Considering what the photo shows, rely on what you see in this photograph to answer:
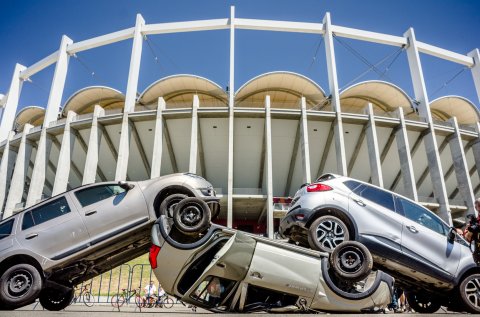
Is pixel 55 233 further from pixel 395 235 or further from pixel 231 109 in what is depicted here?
pixel 231 109

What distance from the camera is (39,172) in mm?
22047

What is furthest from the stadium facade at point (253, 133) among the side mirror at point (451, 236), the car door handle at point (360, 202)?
the car door handle at point (360, 202)

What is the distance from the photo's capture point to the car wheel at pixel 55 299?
5.81 m

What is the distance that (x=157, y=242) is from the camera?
385cm

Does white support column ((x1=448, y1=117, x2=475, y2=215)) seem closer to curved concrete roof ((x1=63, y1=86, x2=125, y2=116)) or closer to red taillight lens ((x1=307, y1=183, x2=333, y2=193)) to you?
red taillight lens ((x1=307, y1=183, x2=333, y2=193))

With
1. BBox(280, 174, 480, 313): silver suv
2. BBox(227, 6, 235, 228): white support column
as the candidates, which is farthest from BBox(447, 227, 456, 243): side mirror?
BBox(227, 6, 235, 228): white support column

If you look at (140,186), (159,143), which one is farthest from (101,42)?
(140,186)

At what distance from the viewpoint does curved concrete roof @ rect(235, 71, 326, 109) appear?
25.1 m

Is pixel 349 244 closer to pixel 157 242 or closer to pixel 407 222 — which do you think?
pixel 407 222

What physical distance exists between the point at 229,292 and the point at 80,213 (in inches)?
111

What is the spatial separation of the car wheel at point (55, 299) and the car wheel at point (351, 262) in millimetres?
5067

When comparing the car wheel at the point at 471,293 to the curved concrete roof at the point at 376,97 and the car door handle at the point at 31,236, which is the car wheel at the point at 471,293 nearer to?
the car door handle at the point at 31,236

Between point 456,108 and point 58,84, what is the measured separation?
118ft

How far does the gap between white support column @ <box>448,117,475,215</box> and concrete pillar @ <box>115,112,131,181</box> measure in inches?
968
